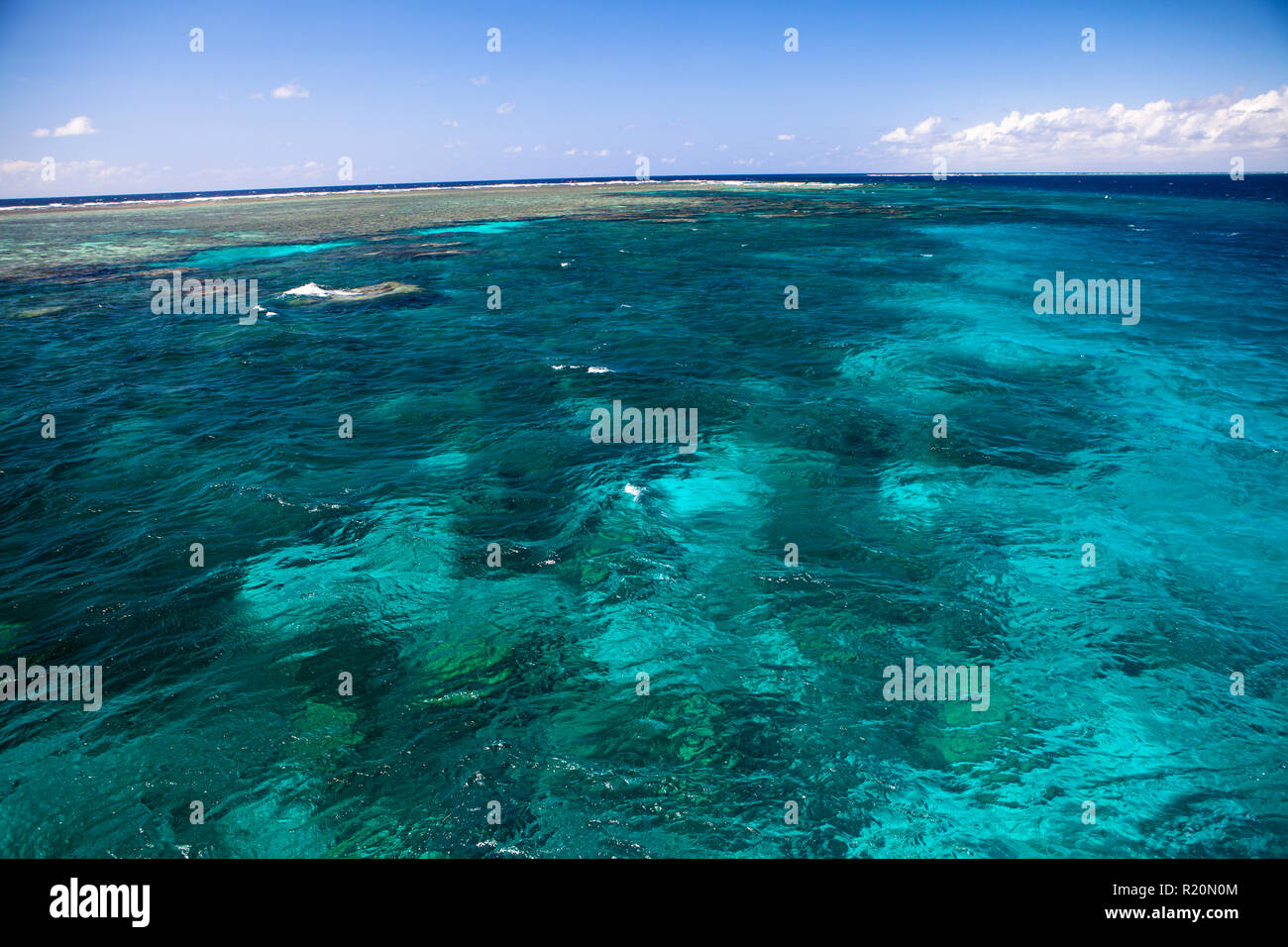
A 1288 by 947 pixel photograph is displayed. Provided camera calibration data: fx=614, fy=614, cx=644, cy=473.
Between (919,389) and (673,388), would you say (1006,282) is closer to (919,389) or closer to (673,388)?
(919,389)

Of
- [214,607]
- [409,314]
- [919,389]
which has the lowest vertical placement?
[214,607]

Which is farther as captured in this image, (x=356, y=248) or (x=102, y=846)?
(x=356, y=248)

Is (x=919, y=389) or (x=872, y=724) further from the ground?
(x=919, y=389)

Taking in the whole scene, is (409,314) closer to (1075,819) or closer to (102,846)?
(102,846)
